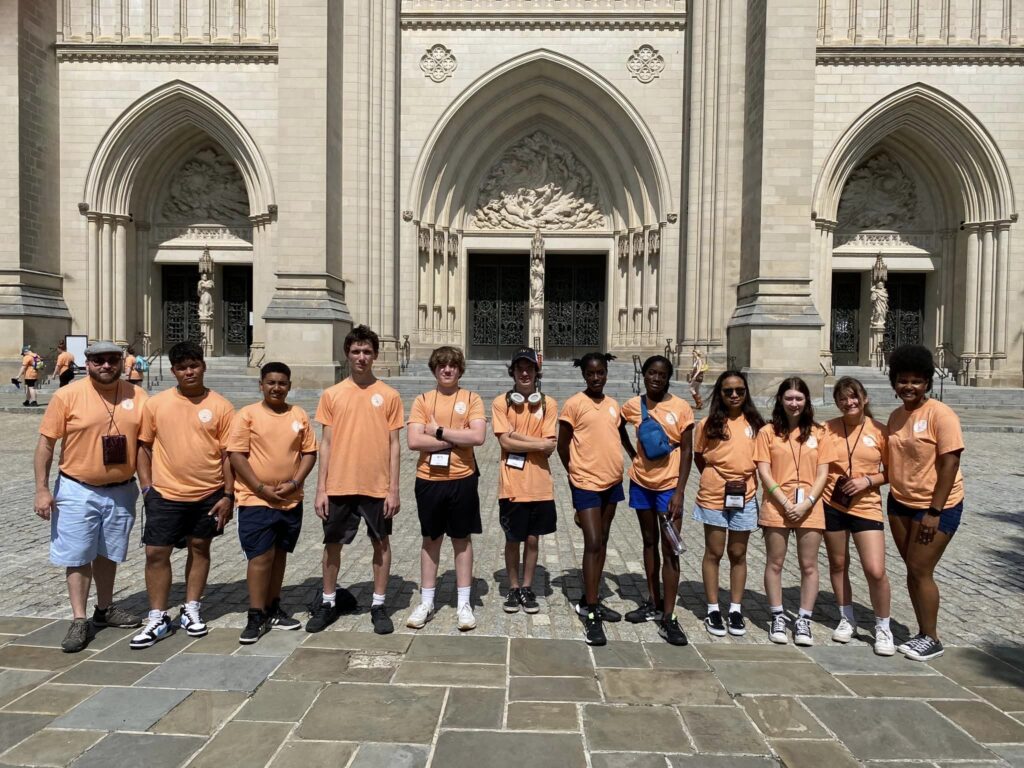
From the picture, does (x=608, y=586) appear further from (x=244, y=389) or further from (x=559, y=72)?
(x=559, y=72)

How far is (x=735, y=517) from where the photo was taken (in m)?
3.86

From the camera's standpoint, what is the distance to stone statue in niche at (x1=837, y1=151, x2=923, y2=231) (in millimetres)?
21578

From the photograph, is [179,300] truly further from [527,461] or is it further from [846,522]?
[846,522]

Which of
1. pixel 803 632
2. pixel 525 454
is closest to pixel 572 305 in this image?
pixel 525 454

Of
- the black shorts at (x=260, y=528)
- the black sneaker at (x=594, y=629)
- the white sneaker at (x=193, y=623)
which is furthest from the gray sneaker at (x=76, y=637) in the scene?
the black sneaker at (x=594, y=629)

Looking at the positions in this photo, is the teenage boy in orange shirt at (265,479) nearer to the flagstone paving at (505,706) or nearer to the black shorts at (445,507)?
the flagstone paving at (505,706)

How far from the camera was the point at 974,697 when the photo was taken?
10.4 ft

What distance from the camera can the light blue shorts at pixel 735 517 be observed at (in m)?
3.84

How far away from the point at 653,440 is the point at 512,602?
143 centimetres

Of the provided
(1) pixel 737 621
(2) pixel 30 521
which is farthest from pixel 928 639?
(2) pixel 30 521

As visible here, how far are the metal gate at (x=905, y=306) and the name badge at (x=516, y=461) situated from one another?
22.5 m

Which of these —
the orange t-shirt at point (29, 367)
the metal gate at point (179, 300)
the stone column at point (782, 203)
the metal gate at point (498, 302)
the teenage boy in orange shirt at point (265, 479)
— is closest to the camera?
the teenage boy in orange shirt at point (265, 479)

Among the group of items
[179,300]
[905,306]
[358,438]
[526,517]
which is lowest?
[526,517]

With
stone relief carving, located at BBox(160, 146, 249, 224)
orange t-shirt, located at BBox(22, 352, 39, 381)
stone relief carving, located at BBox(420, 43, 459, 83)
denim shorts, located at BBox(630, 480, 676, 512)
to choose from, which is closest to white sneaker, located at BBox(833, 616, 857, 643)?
denim shorts, located at BBox(630, 480, 676, 512)
